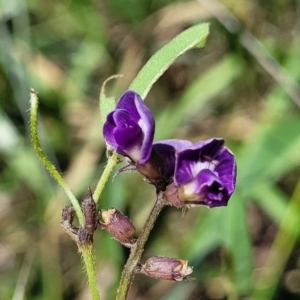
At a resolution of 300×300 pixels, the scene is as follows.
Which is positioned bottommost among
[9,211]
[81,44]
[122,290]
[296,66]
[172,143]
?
[122,290]

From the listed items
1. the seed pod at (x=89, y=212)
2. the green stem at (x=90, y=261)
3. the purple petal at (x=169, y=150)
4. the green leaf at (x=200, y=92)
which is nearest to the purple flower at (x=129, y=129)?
the purple petal at (x=169, y=150)

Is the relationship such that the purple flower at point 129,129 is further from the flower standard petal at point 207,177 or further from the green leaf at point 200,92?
the green leaf at point 200,92

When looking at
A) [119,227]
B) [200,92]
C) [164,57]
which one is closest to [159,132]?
[200,92]

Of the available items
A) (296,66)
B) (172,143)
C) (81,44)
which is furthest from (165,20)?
(172,143)

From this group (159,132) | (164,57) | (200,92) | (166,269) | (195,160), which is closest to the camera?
(195,160)

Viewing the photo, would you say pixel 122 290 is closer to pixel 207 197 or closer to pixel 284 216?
pixel 207 197

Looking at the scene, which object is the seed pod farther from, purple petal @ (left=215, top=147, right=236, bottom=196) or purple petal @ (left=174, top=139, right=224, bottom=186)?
purple petal @ (left=215, top=147, right=236, bottom=196)

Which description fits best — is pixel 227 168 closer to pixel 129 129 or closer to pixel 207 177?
pixel 207 177
